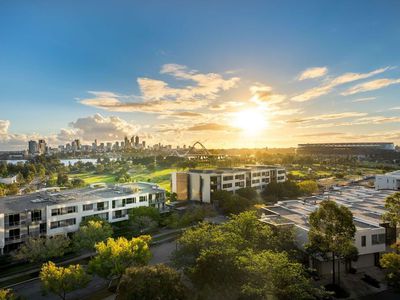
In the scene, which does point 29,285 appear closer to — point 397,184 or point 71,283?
point 71,283

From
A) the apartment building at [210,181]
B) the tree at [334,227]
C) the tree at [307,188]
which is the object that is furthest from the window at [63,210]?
the tree at [307,188]

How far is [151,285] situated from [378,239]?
28653 millimetres

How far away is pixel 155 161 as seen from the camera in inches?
6191

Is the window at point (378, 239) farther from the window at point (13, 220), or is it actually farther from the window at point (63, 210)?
the window at point (13, 220)

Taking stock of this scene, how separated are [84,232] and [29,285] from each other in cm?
812

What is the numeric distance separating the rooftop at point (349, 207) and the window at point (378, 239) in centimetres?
115

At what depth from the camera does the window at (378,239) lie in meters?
34.7

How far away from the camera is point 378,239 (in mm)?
34938

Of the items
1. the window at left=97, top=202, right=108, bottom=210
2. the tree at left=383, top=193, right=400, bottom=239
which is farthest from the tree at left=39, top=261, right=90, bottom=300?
the tree at left=383, top=193, right=400, bottom=239

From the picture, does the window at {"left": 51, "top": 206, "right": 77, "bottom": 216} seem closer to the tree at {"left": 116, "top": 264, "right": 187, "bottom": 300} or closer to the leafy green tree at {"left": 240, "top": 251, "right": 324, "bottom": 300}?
the tree at {"left": 116, "top": 264, "right": 187, "bottom": 300}

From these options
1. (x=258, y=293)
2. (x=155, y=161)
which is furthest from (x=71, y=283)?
(x=155, y=161)

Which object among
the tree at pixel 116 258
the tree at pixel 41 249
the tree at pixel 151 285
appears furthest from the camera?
the tree at pixel 41 249

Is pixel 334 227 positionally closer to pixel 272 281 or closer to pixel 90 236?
pixel 272 281

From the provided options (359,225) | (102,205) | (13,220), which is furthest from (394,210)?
(13,220)
